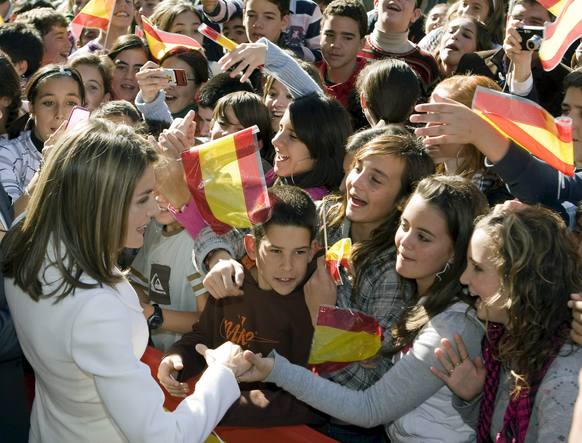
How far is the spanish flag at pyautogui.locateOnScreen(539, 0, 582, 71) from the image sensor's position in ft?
11.5

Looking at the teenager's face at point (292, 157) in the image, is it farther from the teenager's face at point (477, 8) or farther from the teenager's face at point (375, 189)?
the teenager's face at point (477, 8)

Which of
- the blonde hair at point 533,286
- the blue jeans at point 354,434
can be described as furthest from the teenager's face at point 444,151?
the blue jeans at point 354,434

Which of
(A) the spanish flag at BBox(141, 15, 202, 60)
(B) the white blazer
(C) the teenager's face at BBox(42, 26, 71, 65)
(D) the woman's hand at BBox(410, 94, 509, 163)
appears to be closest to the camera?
(B) the white blazer

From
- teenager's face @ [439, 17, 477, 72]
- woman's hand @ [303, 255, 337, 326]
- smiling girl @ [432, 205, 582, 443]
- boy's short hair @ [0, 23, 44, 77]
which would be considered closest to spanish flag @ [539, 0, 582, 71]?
smiling girl @ [432, 205, 582, 443]

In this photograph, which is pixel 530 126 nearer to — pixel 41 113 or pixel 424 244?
pixel 424 244

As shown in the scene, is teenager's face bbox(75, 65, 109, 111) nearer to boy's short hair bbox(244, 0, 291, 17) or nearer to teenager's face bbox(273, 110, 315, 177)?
boy's short hair bbox(244, 0, 291, 17)

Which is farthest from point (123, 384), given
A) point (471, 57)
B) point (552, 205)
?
point (471, 57)

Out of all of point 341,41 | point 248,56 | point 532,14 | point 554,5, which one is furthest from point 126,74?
point 554,5

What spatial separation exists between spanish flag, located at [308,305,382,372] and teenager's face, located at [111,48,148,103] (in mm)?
3784

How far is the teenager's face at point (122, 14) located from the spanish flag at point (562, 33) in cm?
467

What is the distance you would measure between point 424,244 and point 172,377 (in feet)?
3.51

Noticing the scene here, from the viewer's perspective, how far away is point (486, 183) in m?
3.70

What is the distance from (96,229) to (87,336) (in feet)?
1.03

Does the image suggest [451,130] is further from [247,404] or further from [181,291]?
[181,291]
